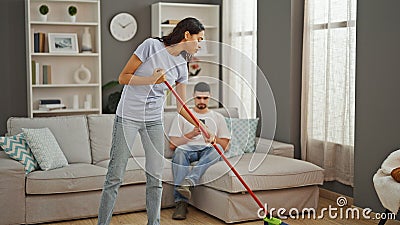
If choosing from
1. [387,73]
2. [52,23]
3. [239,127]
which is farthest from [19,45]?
[387,73]

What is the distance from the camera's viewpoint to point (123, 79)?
3.41m

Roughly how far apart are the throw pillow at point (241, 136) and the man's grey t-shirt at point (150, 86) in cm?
53

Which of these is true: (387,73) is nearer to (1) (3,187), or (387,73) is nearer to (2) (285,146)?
(2) (285,146)

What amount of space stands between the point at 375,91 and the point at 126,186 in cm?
202

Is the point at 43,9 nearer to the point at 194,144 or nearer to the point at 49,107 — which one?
the point at 49,107

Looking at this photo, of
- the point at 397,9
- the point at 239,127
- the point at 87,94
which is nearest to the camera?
the point at 397,9

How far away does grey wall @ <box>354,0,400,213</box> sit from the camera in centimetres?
428

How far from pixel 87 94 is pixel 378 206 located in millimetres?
3531

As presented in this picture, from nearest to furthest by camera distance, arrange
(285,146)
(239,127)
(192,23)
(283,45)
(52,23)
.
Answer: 1. (192,23)
2. (239,127)
3. (285,146)
4. (283,45)
5. (52,23)

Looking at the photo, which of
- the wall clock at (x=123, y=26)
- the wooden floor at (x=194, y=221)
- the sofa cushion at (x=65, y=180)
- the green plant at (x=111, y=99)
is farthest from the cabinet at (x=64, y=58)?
the wooden floor at (x=194, y=221)

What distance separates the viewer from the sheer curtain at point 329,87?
4.98 m

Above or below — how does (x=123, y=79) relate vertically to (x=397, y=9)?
below

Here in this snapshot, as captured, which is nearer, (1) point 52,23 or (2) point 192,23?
(2) point 192,23

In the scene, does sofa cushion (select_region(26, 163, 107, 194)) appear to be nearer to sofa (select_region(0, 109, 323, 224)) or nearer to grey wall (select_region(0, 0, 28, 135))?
sofa (select_region(0, 109, 323, 224))
